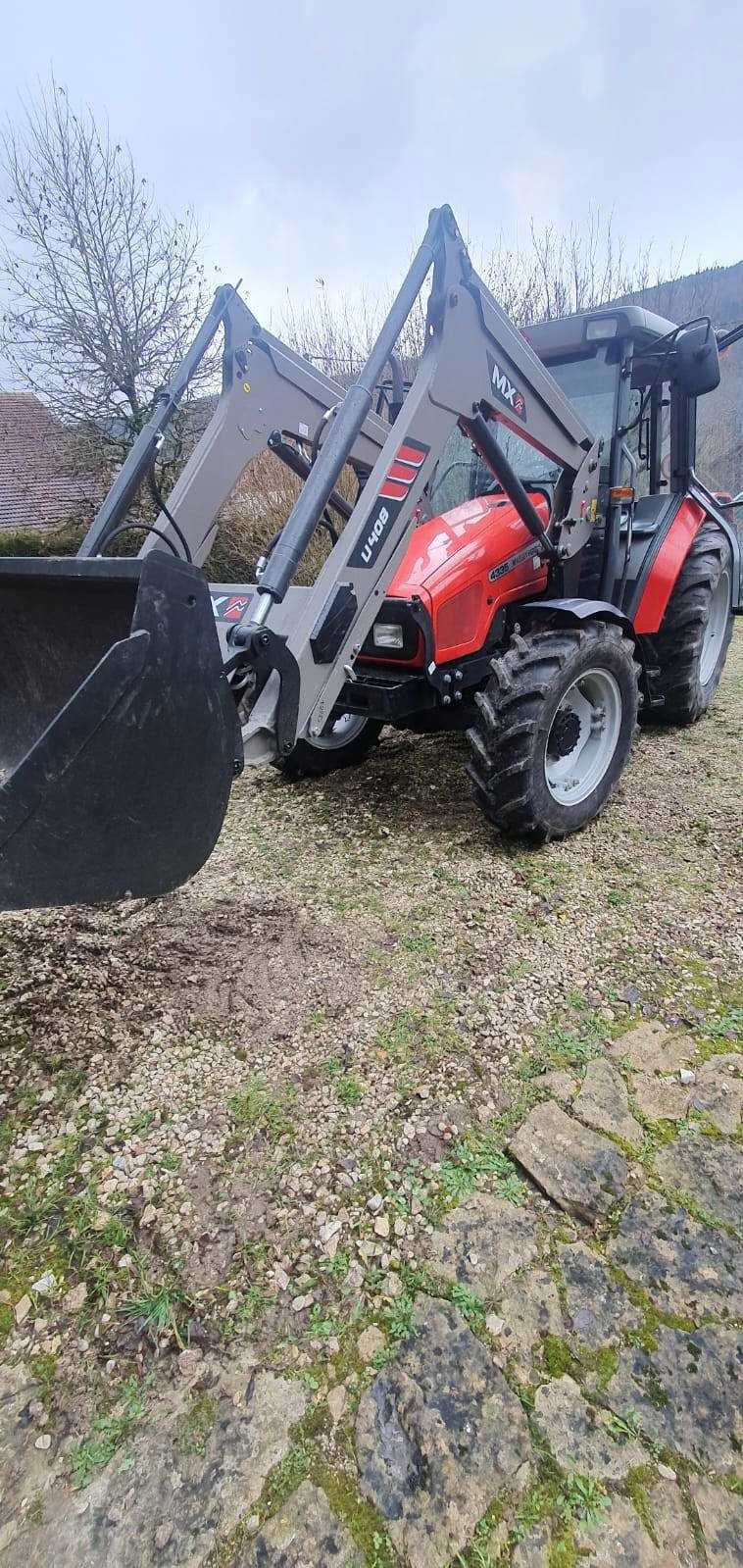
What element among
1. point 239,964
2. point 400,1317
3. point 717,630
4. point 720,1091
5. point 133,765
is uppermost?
point 717,630

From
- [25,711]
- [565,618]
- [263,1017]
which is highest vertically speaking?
[565,618]

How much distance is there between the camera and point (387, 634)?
3209 mm

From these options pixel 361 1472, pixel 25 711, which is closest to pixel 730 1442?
pixel 361 1472

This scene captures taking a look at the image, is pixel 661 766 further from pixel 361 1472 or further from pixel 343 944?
pixel 361 1472

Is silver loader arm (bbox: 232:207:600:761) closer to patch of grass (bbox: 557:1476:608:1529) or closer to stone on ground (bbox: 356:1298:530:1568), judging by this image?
stone on ground (bbox: 356:1298:530:1568)

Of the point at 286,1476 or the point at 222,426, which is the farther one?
the point at 222,426

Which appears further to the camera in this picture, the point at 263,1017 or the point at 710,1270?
the point at 263,1017

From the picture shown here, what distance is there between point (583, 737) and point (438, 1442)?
2.89m

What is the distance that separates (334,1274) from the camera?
1.55 metres

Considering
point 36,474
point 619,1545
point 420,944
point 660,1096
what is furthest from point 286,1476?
point 36,474

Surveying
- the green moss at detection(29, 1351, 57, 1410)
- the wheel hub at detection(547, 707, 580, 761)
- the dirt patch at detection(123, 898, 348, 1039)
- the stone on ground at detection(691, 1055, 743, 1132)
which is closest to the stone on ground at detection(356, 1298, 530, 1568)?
the green moss at detection(29, 1351, 57, 1410)

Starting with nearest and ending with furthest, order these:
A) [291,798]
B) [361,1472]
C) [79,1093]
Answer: [361,1472] < [79,1093] < [291,798]

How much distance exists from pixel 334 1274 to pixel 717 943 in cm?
175

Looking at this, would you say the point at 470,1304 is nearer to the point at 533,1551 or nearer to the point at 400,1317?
the point at 400,1317
